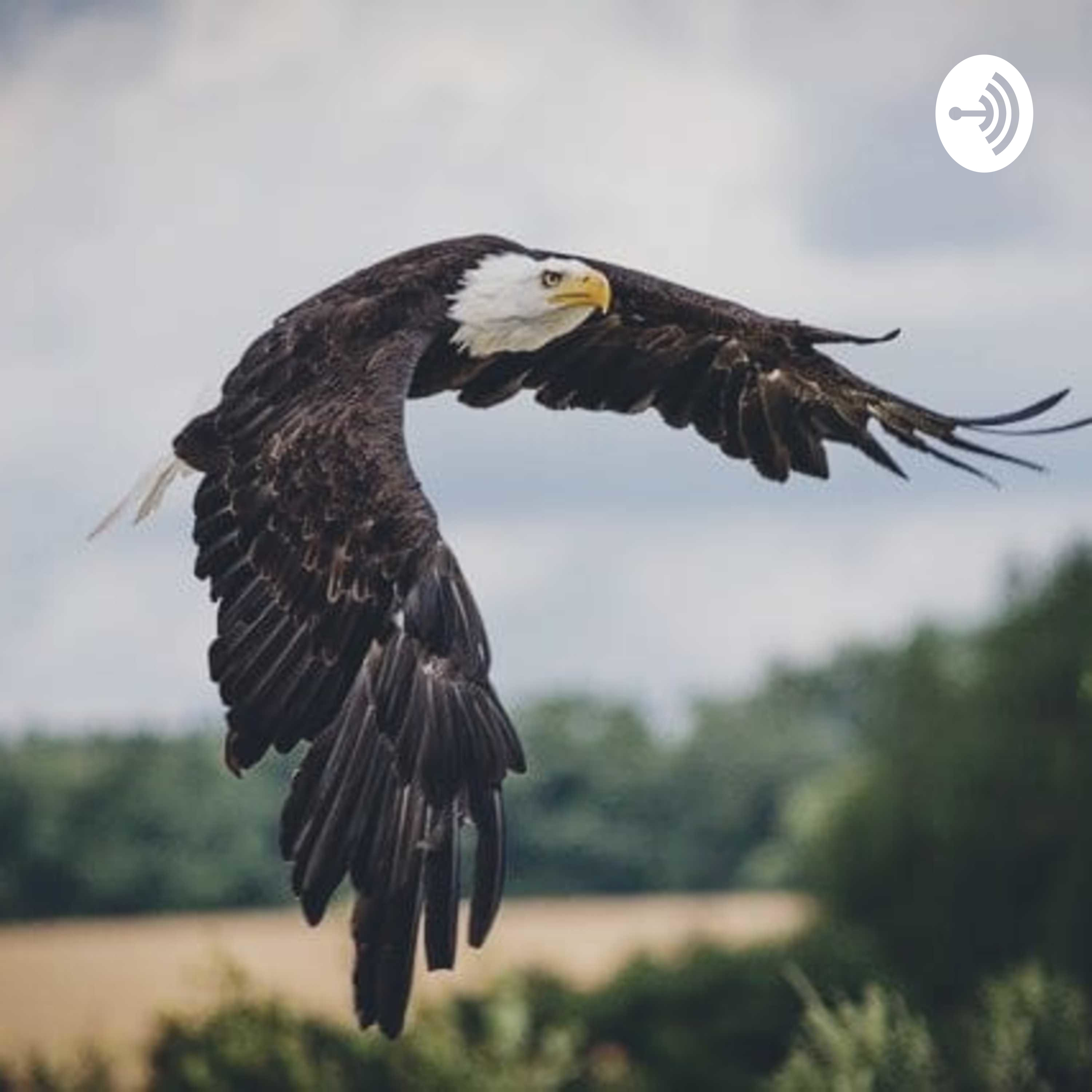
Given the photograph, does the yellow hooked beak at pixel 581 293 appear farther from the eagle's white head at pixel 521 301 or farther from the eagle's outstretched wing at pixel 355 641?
the eagle's outstretched wing at pixel 355 641

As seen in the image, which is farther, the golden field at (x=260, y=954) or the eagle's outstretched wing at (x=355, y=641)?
the golden field at (x=260, y=954)

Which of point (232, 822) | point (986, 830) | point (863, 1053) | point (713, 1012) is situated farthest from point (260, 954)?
point (863, 1053)

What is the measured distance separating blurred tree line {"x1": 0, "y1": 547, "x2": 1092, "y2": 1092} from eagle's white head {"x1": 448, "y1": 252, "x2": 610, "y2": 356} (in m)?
9.31

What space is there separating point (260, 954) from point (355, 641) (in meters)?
28.5

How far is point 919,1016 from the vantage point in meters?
33.8

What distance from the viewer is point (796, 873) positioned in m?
50.9

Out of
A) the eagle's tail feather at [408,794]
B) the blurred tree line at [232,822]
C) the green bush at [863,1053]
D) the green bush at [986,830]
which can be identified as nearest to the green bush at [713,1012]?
the green bush at [986,830]

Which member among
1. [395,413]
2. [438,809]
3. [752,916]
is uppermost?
[395,413]

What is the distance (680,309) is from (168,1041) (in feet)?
48.3

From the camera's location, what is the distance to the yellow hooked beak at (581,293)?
1502 cm

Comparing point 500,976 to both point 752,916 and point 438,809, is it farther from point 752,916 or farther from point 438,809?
point 438,809

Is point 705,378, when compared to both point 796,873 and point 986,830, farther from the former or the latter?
point 796,873

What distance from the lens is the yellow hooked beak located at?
591 inches

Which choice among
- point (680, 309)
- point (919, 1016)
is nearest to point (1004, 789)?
point (919, 1016)
